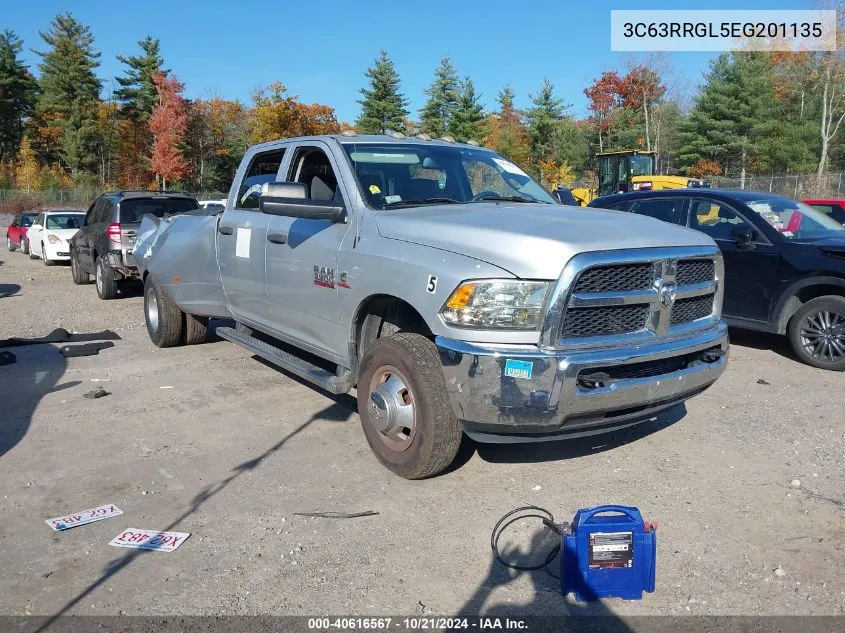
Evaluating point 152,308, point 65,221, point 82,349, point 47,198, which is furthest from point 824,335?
point 47,198

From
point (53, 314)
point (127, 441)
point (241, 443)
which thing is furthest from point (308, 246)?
point (53, 314)

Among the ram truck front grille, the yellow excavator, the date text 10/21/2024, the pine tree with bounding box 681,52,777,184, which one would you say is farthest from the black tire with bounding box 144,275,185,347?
the pine tree with bounding box 681,52,777,184

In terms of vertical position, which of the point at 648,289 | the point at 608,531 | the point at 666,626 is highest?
the point at 648,289

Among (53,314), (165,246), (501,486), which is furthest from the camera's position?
(53,314)

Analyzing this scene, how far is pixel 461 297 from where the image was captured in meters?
3.66

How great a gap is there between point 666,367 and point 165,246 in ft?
17.5

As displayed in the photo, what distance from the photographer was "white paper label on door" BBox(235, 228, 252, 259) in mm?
5816

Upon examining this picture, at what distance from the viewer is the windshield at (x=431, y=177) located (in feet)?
15.8

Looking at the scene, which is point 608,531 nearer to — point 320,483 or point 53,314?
point 320,483

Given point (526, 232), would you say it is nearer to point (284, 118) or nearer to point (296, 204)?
point (296, 204)

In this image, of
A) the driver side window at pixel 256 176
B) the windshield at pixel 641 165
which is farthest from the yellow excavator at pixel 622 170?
the driver side window at pixel 256 176

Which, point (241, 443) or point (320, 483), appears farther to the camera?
point (241, 443)

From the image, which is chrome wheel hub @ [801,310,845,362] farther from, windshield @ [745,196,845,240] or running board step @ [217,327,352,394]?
running board step @ [217,327,352,394]

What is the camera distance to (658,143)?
60.9m
